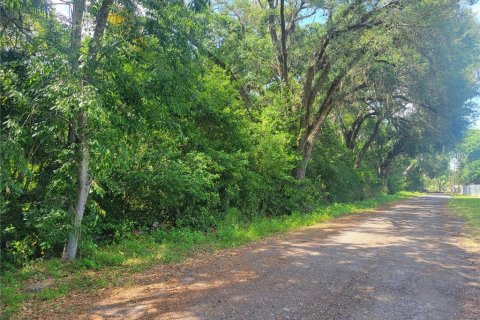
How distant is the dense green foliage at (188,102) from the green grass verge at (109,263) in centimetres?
48

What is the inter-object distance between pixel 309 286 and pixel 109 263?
3899 millimetres

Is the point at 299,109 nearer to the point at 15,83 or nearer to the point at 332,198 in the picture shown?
the point at 332,198

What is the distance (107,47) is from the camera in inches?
269

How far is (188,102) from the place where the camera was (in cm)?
902

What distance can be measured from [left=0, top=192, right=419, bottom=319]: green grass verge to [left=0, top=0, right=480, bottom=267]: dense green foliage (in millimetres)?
479

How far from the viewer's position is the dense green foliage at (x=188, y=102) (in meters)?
6.68

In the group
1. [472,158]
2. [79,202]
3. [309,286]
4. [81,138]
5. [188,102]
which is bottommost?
[309,286]

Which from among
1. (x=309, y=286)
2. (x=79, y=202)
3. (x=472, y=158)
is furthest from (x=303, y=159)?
(x=472, y=158)

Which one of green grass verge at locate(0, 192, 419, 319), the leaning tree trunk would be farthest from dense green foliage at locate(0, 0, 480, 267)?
green grass verge at locate(0, 192, 419, 319)

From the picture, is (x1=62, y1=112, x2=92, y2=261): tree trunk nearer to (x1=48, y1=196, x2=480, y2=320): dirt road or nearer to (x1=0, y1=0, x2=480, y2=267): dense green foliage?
(x1=0, y1=0, x2=480, y2=267): dense green foliage

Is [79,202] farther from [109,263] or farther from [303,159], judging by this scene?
[303,159]

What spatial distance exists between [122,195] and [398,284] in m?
6.76

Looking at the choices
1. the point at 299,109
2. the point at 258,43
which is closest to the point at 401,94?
the point at 299,109

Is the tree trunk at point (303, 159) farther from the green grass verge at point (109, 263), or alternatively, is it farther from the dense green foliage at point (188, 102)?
the green grass verge at point (109, 263)
